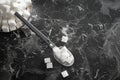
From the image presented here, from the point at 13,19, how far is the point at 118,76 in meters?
0.59

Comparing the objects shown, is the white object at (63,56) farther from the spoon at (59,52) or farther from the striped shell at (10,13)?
the striped shell at (10,13)

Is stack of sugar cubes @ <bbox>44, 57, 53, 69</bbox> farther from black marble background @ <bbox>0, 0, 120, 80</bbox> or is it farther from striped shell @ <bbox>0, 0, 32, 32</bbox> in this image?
striped shell @ <bbox>0, 0, 32, 32</bbox>

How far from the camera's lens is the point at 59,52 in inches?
36.6

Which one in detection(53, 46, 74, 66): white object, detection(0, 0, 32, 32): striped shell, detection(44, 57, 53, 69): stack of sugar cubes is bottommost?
detection(44, 57, 53, 69): stack of sugar cubes

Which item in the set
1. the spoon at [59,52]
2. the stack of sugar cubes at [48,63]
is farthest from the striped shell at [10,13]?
the stack of sugar cubes at [48,63]

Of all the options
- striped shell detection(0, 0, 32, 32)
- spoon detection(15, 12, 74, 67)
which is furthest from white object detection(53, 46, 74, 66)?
striped shell detection(0, 0, 32, 32)

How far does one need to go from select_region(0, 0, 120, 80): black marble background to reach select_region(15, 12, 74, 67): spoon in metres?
0.03

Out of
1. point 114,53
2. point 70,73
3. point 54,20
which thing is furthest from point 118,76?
point 54,20

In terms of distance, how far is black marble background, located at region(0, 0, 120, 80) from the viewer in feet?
3.08

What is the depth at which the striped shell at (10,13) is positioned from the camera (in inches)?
37.1

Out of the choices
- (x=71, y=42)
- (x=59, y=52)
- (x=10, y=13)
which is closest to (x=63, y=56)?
(x=59, y=52)

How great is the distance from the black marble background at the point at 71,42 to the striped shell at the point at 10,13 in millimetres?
55

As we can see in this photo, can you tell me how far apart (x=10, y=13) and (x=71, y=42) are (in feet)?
1.13

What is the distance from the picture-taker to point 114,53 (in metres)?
1.02
